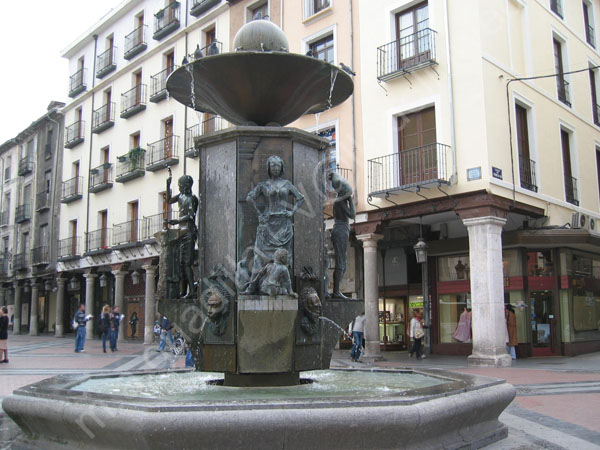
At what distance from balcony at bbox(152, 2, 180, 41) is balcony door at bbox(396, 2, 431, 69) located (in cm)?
1257

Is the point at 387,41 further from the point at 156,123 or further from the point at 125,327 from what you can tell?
the point at 125,327

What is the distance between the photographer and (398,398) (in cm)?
496

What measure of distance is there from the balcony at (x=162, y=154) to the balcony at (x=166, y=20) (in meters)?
5.10

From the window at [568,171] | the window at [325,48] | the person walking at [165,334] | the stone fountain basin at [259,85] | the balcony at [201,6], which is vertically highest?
the balcony at [201,6]

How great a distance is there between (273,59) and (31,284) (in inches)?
1496

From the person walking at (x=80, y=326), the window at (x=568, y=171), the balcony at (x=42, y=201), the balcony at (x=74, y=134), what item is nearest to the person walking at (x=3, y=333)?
the person walking at (x=80, y=326)

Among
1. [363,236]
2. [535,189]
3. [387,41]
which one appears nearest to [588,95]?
[535,189]

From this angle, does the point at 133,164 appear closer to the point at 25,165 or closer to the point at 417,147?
the point at 417,147

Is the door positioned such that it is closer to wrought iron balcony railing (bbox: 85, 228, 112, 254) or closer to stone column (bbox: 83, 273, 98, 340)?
wrought iron balcony railing (bbox: 85, 228, 112, 254)

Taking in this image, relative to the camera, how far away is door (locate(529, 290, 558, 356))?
18.9 metres

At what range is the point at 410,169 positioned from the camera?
18.1 m

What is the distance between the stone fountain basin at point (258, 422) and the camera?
4.48 m

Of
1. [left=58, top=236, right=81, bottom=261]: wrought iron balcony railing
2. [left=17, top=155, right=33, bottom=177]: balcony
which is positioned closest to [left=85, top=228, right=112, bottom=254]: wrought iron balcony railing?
[left=58, top=236, right=81, bottom=261]: wrought iron balcony railing

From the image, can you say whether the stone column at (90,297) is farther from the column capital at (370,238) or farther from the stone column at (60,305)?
the column capital at (370,238)
